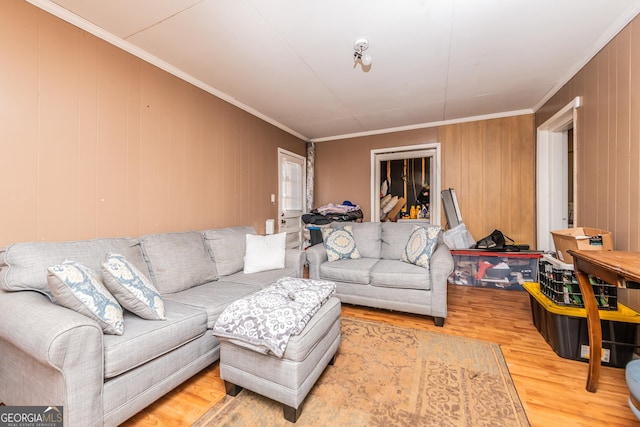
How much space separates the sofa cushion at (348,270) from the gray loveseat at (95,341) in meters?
1.06

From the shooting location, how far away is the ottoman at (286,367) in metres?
1.31

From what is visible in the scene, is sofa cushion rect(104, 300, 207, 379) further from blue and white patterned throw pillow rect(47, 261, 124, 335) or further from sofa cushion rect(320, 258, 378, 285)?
sofa cushion rect(320, 258, 378, 285)

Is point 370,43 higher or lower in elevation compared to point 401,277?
higher

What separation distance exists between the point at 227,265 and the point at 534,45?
3312 mm

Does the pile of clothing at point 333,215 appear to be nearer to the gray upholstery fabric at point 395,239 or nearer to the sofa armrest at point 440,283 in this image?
the gray upholstery fabric at point 395,239

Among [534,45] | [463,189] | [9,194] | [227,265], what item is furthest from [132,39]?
[463,189]

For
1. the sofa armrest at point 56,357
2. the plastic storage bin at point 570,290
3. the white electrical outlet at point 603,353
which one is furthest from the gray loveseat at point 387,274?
the sofa armrest at point 56,357

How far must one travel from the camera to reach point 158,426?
133cm

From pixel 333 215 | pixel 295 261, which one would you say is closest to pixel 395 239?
pixel 295 261

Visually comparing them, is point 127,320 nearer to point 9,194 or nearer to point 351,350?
point 9,194

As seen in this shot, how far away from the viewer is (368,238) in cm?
329

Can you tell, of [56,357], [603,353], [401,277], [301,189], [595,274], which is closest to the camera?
[56,357]

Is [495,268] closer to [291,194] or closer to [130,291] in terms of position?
[291,194]

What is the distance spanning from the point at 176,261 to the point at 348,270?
1622 millimetres
